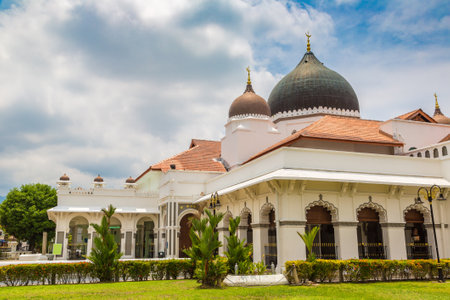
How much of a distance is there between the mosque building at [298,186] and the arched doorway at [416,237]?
46 mm

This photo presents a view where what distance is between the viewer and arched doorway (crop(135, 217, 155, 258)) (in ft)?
97.5

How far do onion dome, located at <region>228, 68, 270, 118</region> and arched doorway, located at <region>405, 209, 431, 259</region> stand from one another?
37.3 feet

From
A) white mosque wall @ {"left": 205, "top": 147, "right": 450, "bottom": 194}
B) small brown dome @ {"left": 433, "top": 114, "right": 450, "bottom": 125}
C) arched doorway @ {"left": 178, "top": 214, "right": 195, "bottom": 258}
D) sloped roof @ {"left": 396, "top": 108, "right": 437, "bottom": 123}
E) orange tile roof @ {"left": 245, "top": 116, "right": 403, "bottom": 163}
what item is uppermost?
small brown dome @ {"left": 433, "top": 114, "right": 450, "bottom": 125}

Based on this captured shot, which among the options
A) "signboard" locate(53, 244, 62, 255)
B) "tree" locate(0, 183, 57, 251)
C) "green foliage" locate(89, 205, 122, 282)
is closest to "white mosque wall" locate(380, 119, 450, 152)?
"green foliage" locate(89, 205, 122, 282)

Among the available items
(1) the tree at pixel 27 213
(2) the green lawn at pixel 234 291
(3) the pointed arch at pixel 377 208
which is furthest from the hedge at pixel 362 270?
(1) the tree at pixel 27 213

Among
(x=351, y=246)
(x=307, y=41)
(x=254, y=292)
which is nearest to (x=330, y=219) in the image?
(x=351, y=246)

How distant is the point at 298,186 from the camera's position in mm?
16094

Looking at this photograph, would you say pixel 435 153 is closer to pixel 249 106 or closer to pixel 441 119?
pixel 441 119

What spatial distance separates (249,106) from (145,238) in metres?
12.9

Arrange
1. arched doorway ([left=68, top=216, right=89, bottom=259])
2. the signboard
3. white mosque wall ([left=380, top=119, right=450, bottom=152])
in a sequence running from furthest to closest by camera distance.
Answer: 1. arched doorway ([left=68, top=216, right=89, bottom=259])
2. the signboard
3. white mosque wall ([left=380, top=119, right=450, bottom=152])

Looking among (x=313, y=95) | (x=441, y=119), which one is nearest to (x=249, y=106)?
(x=313, y=95)

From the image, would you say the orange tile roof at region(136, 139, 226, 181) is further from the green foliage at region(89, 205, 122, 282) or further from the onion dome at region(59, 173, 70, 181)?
the green foliage at region(89, 205, 122, 282)

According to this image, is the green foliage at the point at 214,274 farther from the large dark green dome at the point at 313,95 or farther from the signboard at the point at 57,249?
the signboard at the point at 57,249

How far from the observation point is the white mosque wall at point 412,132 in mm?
21156
